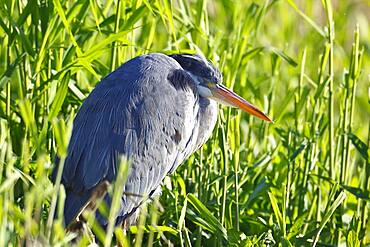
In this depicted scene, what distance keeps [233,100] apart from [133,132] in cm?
48

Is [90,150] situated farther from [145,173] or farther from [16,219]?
[16,219]

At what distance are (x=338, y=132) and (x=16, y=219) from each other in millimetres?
1580

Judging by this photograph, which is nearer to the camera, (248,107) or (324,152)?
(248,107)

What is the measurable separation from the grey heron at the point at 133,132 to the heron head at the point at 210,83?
0.28 feet

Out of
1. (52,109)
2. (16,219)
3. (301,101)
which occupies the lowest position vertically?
(16,219)

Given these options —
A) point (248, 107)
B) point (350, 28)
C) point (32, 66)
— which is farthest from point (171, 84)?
point (350, 28)

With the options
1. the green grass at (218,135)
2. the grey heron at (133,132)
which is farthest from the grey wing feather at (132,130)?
the green grass at (218,135)

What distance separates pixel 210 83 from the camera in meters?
3.53

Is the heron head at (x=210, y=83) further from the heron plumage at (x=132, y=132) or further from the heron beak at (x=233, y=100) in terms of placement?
the heron plumage at (x=132, y=132)

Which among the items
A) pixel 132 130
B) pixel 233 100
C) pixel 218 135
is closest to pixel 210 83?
pixel 233 100

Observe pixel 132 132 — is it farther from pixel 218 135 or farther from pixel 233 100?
pixel 233 100

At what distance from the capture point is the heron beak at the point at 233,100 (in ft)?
11.4

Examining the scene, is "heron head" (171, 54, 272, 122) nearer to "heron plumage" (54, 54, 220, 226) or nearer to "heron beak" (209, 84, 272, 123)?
"heron beak" (209, 84, 272, 123)

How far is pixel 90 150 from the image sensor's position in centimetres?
316
